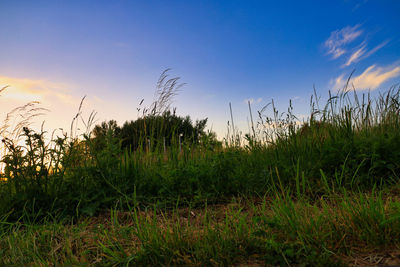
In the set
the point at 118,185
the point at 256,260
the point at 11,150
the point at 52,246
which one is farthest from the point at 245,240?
the point at 11,150

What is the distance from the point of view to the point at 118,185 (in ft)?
10.6

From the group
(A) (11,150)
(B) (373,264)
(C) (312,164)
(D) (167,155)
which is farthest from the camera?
(D) (167,155)

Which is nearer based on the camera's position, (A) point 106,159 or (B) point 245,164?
(A) point 106,159

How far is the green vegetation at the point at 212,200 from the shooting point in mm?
1666

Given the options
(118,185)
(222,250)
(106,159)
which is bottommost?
(222,250)

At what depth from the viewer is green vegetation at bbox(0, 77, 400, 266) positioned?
65.6 inches

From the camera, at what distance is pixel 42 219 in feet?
9.35

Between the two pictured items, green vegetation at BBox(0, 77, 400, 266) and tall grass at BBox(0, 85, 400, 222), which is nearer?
green vegetation at BBox(0, 77, 400, 266)

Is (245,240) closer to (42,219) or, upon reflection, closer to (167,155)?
(42,219)

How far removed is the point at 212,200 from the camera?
3.10 m

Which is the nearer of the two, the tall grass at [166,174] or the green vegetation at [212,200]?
the green vegetation at [212,200]

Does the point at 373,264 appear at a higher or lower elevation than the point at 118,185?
lower

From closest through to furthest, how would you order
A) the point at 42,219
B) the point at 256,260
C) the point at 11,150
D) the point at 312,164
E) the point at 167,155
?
the point at 256,260 < the point at 42,219 < the point at 11,150 < the point at 312,164 < the point at 167,155

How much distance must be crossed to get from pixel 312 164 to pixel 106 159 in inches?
106
